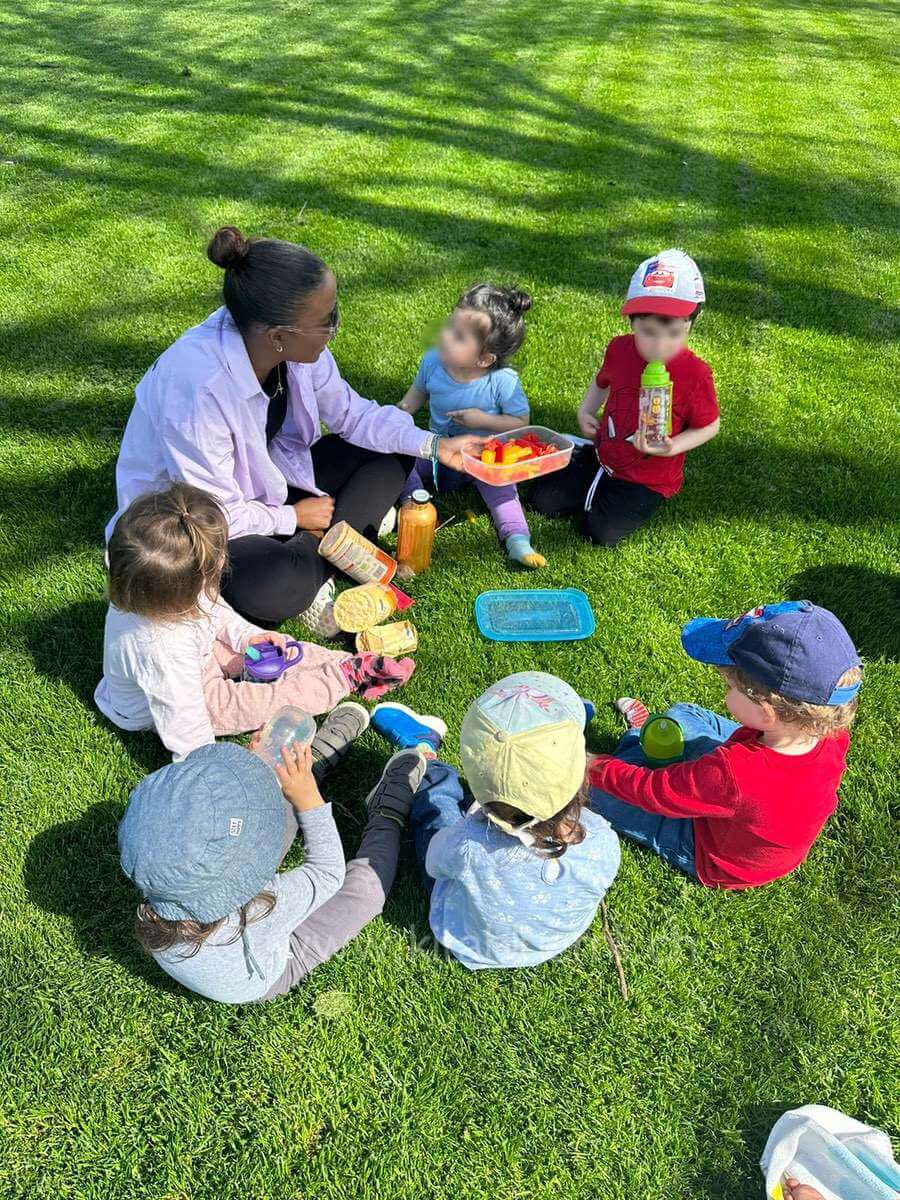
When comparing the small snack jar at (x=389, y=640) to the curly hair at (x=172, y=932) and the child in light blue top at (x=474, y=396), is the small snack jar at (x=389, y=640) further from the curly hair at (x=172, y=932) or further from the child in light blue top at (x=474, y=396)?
the curly hair at (x=172, y=932)

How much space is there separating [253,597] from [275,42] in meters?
10.7

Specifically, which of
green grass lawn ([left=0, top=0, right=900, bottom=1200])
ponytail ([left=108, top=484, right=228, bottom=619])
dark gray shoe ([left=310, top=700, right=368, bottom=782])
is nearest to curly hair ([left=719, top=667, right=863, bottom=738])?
green grass lawn ([left=0, top=0, right=900, bottom=1200])

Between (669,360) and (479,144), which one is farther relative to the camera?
(479,144)

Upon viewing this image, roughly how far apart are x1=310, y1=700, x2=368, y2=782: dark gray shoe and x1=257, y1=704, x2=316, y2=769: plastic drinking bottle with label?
43mm

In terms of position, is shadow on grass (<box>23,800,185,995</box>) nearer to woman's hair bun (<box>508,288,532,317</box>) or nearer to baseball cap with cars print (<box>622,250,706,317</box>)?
woman's hair bun (<box>508,288,532,317</box>)

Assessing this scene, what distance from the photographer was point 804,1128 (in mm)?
1947

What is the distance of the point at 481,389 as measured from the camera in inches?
154

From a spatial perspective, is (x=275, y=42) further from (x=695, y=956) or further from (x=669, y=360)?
(x=695, y=956)

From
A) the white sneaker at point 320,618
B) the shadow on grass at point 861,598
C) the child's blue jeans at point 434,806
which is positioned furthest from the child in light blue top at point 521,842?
the shadow on grass at point 861,598

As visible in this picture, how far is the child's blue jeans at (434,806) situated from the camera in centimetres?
249

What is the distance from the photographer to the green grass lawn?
2088mm

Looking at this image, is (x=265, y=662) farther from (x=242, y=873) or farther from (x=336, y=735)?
(x=242, y=873)

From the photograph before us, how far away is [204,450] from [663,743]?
1975 millimetres

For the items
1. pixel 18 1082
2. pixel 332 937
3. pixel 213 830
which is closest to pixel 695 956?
pixel 332 937
